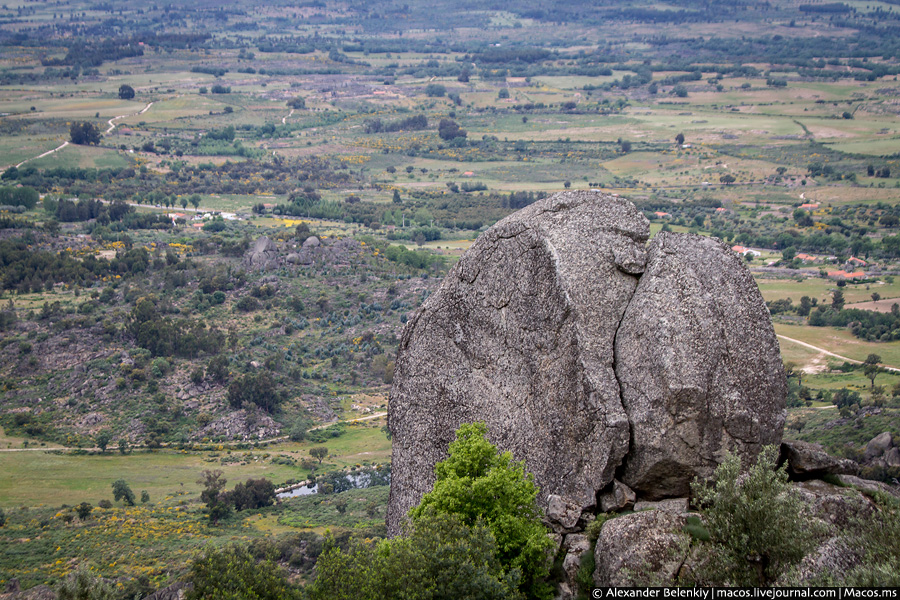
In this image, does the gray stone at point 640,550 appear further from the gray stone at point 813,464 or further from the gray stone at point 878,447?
the gray stone at point 878,447

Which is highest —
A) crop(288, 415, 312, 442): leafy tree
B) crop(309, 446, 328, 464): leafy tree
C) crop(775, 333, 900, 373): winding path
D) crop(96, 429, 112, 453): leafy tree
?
crop(775, 333, 900, 373): winding path

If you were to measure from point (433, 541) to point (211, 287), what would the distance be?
107 m

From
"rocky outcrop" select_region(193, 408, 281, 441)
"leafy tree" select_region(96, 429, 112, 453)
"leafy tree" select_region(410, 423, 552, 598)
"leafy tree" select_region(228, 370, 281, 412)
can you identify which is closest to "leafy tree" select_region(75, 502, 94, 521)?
"leafy tree" select_region(96, 429, 112, 453)

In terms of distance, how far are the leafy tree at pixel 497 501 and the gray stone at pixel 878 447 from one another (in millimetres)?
36431

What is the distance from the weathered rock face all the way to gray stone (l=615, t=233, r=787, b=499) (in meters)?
0.06

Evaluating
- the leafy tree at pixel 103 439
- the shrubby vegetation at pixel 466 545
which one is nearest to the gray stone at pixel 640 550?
the shrubby vegetation at pixel 466 545

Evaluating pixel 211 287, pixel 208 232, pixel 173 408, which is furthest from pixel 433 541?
pixel 208 232

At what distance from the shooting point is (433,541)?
27.1 meters

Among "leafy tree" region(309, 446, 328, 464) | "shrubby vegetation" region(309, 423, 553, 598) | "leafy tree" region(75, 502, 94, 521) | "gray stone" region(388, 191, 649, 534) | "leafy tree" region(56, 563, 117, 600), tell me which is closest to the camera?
"shrubby vegetation" region(309, 423, 553, 598)

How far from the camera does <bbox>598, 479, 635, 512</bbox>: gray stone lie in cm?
3028

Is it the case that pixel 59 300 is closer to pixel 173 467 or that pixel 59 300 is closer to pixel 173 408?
pixel 173 408

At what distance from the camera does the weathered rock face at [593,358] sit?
1196 inches

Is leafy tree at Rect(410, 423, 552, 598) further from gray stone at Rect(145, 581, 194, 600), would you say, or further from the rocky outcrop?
the rocky outcrop

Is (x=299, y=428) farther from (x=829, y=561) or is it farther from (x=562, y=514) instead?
(x=829, y=561)
